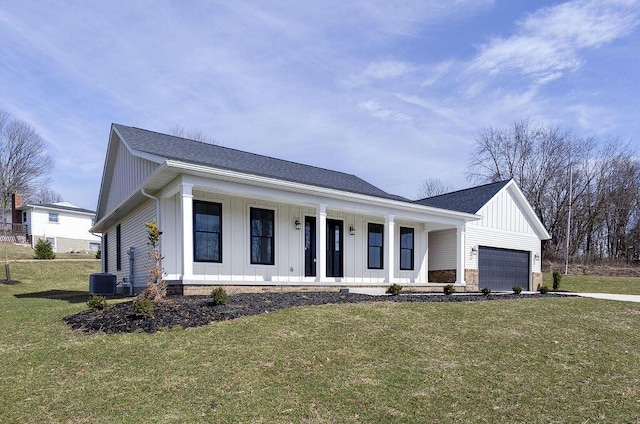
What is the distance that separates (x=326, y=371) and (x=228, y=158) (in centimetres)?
945

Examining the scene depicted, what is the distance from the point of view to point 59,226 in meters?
36.2

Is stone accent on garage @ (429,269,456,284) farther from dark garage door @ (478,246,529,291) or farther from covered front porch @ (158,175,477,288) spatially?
dark garage door @ (478,246,529,291)

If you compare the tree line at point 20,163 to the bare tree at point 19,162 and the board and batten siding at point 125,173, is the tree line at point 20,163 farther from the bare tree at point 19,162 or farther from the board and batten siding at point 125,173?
the board and batten siding at point 125,173

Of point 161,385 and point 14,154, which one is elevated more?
point 14,154

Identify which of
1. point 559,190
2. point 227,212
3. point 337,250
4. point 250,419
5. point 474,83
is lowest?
point 250,419

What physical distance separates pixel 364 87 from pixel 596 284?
55.0ft

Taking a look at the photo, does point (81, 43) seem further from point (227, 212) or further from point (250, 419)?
point (250, 419)

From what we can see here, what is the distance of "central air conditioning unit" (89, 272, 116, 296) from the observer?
43.3 feet

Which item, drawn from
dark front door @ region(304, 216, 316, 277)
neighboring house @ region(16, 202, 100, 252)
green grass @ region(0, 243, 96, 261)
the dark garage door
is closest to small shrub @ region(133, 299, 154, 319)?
dark front door @ region(304, 216, 316, 277)

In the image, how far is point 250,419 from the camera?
4.18m

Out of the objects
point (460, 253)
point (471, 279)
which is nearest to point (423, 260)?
point (460, 253)

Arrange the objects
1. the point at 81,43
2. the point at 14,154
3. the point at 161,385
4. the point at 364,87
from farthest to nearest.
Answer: the point at 14,154 → the point at 364,87 → the point at 81,43 → the point at 161,385

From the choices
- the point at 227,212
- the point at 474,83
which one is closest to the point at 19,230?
the point at 227,212

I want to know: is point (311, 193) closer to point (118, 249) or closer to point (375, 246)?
point (375, 246)
